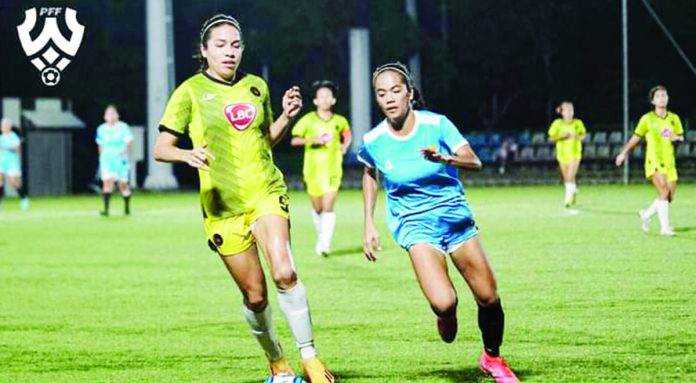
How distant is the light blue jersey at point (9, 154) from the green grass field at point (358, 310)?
457 inches

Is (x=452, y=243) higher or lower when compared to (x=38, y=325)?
higher

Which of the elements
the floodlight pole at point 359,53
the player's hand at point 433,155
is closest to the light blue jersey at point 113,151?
the player's hand at point 433,155

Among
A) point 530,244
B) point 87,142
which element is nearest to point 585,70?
point 87,142

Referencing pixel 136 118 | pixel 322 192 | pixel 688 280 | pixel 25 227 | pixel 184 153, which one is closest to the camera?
pixel 184 153

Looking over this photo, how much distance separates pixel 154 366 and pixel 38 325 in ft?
9.95

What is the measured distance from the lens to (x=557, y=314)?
39.9 ft

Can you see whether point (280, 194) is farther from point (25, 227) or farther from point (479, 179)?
point (479, 179)

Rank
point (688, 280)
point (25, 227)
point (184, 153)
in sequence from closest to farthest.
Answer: point (184, 153) → point (688, 280) → point (25, 227)

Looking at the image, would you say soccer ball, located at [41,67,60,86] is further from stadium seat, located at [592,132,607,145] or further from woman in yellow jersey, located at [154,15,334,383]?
stadium seat, located at [592,132,607,145]

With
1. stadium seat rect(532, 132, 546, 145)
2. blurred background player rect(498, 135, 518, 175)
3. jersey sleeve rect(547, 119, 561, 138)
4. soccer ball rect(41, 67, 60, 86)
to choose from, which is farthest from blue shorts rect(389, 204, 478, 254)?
stadium seat rect(532, 132, 546, 145)

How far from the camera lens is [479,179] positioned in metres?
51.0

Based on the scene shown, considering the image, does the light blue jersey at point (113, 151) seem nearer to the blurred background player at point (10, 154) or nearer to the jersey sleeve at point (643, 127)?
the blurred background player at point (10, 154)

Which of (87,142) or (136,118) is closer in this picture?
(87,142)

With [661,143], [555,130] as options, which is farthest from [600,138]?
[661,143]
